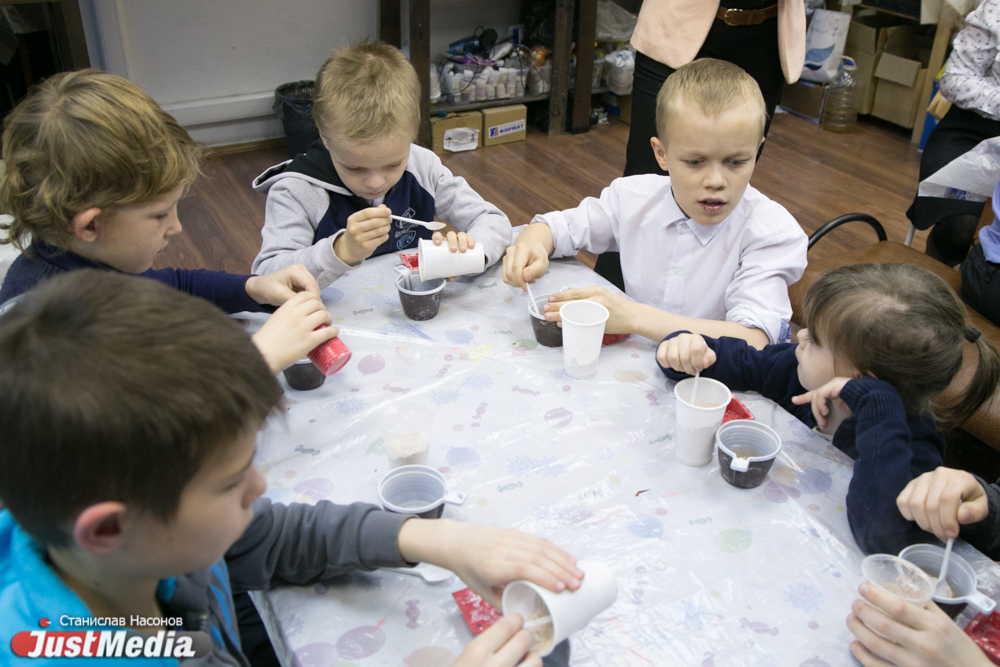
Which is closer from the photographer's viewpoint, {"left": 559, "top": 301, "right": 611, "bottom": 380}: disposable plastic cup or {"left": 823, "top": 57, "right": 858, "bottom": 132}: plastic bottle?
{"left": 559, "top": 301, "right": 611, "bottom": 380}: disposable plastic cup

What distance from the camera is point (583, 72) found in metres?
4.12

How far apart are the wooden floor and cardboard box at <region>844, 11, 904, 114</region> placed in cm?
20

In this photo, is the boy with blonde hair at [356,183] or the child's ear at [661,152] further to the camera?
the child's ear at [661,152]

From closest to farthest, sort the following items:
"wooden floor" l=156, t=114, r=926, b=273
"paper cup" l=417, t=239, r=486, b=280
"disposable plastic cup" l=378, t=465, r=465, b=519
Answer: "disposable plastic cup" l=378, t=465, r=465, b=519 → "paper cup" l=417, t=239, r=486, b=280 → "wooden floor" l=156, t=114, r=926, b=273

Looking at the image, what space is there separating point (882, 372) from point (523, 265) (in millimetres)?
648

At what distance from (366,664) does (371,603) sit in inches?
3.2

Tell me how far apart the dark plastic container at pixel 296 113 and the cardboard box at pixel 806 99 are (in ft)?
9.05

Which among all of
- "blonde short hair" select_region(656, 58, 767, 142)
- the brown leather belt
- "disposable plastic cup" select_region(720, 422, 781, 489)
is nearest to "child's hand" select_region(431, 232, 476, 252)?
"blonde short hair" select_region(656, 58, 767, 142)

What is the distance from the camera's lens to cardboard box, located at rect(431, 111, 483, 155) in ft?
12.9

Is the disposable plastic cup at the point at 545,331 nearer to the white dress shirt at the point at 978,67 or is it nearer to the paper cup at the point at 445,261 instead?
the paper cup at the point at 445,261

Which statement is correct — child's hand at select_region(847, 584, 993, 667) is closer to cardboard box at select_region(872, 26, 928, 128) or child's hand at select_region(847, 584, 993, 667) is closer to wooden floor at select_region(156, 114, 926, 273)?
wooden floor at select_region(156, 114, 926, 273)

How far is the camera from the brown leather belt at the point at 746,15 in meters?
2.11

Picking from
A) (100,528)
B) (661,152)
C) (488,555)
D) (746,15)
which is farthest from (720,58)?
(100,528)

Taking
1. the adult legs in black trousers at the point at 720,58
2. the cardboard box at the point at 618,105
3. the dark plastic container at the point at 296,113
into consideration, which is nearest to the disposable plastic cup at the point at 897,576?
the adult legs in black trousers at the point at 720,58
